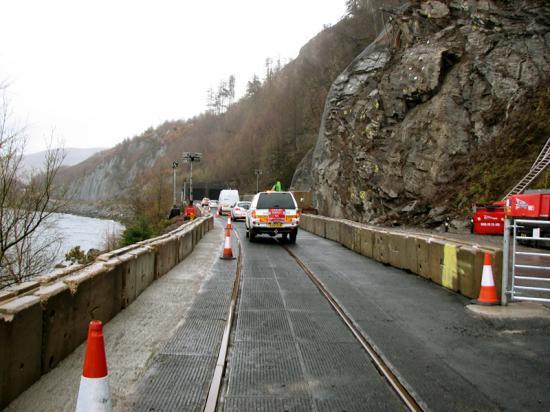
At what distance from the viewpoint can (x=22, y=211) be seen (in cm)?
2108

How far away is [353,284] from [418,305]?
91.0 inches

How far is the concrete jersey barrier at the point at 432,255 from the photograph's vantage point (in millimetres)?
9203

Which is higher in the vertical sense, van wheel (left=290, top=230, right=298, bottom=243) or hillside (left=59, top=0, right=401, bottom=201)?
hillside (left=59, top=0, right=401, bottom=201)

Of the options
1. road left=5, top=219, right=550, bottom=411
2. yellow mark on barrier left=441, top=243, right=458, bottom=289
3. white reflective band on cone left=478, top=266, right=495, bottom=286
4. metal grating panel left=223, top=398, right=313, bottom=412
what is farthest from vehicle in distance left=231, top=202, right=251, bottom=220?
metal grating panel left=223, top=398, right=313, bottom=412

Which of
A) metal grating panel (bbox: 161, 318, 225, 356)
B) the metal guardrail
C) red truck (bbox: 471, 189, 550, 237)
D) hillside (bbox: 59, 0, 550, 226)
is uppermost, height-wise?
hillside (bbox: 59, 0, 550, 226)

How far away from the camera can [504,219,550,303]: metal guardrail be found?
27.0 feet

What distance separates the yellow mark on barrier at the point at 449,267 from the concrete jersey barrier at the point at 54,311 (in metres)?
5.90

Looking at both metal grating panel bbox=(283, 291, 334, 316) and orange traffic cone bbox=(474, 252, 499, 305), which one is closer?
metal grating panel bbox=(283, 291, 334, 316)

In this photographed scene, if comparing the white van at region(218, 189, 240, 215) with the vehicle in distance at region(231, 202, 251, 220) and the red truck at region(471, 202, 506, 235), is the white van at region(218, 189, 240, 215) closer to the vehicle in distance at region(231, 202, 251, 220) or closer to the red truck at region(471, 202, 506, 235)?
the vehicle in distance at region(231, 202, 251, 220)

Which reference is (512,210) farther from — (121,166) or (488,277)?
(121,166)

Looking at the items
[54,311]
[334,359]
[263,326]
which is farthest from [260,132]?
[54,311]

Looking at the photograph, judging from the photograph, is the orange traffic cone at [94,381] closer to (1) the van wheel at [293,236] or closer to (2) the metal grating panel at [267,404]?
(2) the metal grating panel at [267,404]

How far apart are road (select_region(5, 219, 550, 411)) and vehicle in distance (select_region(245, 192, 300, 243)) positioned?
9.85m

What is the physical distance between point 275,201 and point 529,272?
33.0ft
